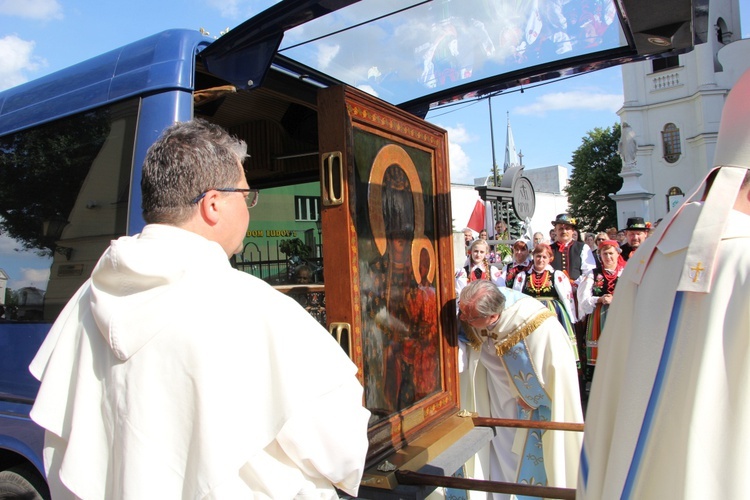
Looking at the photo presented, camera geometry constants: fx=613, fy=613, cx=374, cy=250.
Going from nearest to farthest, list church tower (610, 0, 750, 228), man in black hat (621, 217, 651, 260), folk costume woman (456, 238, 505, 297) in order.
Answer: folk costume woman (456, 238, 505, 297) → man in black hat (621, 217, 651, 260) → church tower (610, 0, 750, 228)

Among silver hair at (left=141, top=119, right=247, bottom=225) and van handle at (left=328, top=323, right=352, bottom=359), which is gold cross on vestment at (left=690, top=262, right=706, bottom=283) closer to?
silver hair at (left=141, top=119, right=247, bottom=225)

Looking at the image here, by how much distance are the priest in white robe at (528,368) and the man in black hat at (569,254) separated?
4.16m

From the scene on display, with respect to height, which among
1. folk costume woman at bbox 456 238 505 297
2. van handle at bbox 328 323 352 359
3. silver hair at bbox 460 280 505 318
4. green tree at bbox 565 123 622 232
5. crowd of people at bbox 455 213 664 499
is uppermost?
green tree at bbox 565 123 622 232

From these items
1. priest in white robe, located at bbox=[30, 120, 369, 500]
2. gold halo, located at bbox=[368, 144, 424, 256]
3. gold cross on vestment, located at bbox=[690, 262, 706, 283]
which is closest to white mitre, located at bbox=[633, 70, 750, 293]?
gold cross on vestment, located at bbox=[690, 262, 706, 283]

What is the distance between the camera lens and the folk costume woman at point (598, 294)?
6820 millimetres

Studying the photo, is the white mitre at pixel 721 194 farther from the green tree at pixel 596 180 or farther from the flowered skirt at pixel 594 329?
the green tree at pixel 596 180

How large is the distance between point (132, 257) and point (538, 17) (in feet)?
7.87

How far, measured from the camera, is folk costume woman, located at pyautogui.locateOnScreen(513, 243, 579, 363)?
6.94 meters

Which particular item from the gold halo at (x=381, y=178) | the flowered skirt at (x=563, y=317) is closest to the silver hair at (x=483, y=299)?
the gold halo at (x=381, y=178)

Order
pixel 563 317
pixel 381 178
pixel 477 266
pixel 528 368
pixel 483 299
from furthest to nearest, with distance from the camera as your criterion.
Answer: pixel 477 266 < pixel 563 317 < pixel 528 368 < pixel 483 299 < pixel 381 178

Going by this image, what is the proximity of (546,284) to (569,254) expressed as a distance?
55.7 inches

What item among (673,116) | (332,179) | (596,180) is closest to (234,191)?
(332,179)

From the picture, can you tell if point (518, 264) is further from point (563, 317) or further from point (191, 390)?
point (191, 390)

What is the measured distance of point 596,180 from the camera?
1598 inches
